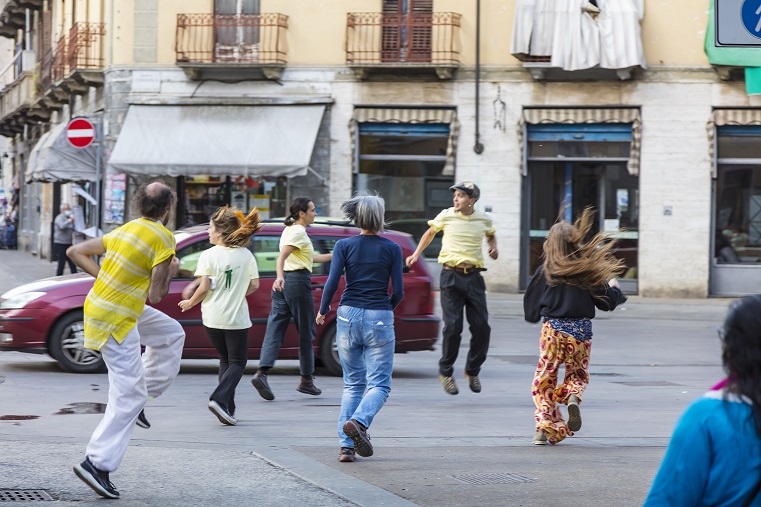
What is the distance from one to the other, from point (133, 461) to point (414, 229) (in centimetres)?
1878

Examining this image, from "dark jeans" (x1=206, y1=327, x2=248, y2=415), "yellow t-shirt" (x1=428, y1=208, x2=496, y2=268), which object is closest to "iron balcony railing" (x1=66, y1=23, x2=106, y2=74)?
"yellow t-shirt" (x1=428, y1=208, x2=496, y2=268)

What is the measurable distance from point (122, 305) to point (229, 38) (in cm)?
2028

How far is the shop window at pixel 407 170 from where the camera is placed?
1012 inches

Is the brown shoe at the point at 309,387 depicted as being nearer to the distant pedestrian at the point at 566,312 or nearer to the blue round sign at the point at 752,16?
the distant pedestrian at the point at 566,312

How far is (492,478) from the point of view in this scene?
7.22 metres

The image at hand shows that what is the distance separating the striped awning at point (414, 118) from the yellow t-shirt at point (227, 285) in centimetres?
1626

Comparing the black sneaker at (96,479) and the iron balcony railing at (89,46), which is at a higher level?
the iron balcony railing at (89,46)

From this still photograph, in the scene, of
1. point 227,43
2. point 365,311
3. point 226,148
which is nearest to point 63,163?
point 226,148

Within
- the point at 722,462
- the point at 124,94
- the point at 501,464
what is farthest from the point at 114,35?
the point at 722,462

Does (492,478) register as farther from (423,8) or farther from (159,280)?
(423,8)

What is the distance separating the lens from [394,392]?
11602 mm

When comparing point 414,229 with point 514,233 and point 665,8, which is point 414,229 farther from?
point 665,8

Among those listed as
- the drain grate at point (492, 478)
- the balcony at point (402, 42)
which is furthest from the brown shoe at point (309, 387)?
the balcony at point (402, 42)

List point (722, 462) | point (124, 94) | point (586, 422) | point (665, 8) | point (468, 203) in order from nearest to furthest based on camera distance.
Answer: point (722, 462), point (586, 422), point (468, 203), point (665, 8), point (124, 94)
